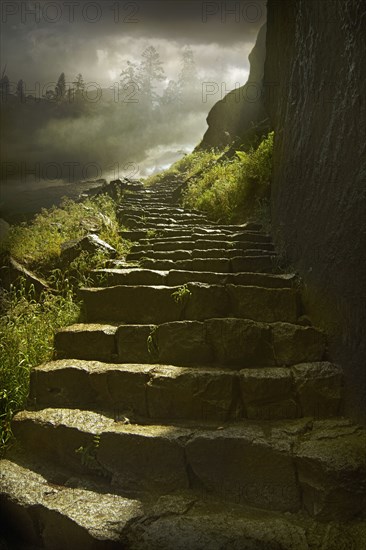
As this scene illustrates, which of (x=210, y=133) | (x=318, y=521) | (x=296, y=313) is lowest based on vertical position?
(x=318, y=521)

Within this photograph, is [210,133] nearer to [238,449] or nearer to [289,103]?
[289,103]

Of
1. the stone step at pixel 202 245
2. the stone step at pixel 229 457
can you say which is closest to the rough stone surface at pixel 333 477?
the stone step at pixel 229 457

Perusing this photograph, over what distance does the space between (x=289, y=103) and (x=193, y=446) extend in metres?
4.94

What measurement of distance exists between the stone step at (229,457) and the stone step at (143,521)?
0.28ft

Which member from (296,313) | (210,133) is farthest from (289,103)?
(210,133)

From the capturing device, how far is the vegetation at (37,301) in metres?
3.66

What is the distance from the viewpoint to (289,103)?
562 centimetres

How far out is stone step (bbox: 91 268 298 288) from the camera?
4500 millimetres

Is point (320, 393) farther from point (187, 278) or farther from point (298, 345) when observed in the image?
point (187, 278)

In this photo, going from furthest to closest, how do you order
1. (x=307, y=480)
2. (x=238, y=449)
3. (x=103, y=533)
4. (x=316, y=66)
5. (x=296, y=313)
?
1. (x=316, y=66)
2. (x=296, y=313)
3. (x=238, y=449)
4. (x=307, y=480)
5. (x=103, y=533)

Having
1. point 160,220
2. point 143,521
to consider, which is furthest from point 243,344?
point 160,220

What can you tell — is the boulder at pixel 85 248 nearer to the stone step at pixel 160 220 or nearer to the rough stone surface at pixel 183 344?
the stone step at pixel 160 220

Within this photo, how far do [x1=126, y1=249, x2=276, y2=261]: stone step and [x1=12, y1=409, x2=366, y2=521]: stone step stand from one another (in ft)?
9.11

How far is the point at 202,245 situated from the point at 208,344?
8.19ft
